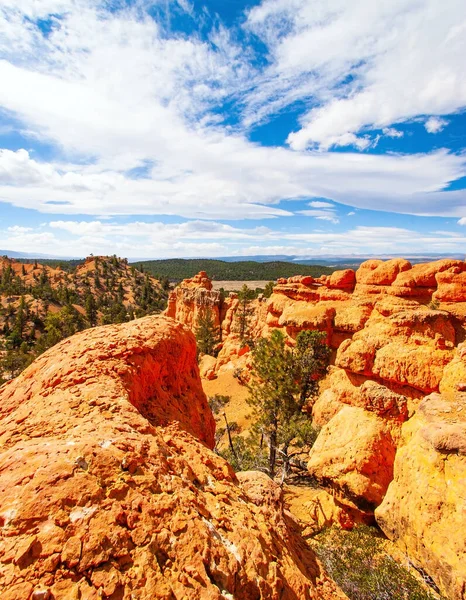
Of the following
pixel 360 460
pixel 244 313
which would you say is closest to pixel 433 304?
pixel 360 460

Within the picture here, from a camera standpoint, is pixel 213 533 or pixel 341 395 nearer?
pixel 213 533

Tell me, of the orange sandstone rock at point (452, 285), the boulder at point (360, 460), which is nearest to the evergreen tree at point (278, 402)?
the boulder at point (360, 460)

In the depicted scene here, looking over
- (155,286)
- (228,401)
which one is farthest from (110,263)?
→ (228,401)

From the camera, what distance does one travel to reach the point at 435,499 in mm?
8453

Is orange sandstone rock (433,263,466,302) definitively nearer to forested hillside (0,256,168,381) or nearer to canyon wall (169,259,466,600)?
canyon wall (169,259,466,600)

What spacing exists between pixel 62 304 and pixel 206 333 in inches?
2101

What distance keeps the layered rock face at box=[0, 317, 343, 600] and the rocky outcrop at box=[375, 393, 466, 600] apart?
3882mm

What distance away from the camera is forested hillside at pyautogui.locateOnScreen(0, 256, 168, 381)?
56156 mm

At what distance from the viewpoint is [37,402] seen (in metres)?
6.38

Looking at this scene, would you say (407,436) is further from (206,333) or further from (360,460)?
(206,333)

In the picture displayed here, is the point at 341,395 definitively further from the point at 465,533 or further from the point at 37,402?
the point at 37,402

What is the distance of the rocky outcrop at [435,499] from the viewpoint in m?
7.79

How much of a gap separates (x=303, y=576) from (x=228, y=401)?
3009 cm

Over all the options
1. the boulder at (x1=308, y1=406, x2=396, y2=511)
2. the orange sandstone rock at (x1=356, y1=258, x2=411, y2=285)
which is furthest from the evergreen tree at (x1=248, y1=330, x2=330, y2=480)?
the orange sandstone rock at (x1=356, y1=258, x2=411, y2=285)
